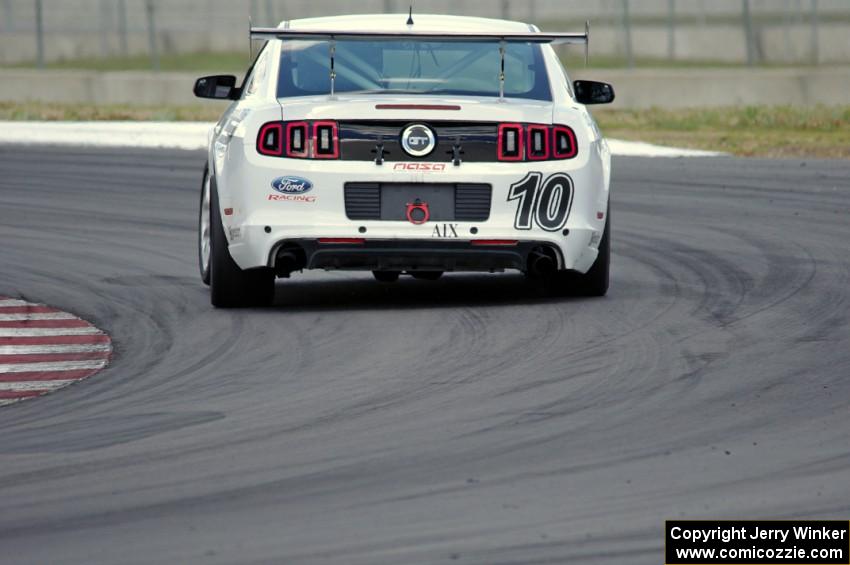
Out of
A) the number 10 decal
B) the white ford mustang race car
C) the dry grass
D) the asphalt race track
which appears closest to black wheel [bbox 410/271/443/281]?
the asphalt race track

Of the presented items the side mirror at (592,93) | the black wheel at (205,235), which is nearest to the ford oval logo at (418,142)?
the side mirror at (592,93)

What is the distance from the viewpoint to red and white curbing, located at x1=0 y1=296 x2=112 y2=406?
8055mm

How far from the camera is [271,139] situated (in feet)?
31.3

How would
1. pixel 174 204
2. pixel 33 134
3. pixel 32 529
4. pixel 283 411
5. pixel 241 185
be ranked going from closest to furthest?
pixel 32 529 → pixel 283 411 → pixel 241 185 → pixel 174 204 → pixel 33 134

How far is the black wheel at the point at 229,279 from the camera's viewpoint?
9750mm

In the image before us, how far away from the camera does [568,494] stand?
590 cm

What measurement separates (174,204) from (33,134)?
825cm

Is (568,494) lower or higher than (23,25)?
higher

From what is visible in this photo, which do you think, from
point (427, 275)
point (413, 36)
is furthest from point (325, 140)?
point (427, 275)

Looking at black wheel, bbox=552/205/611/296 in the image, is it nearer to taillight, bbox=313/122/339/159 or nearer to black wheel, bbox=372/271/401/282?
black wheel, bbox=372/271/401/282

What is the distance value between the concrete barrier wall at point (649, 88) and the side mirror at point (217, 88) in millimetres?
17758

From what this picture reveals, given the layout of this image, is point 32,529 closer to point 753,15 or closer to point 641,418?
point 641,418

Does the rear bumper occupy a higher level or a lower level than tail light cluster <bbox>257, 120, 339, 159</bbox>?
lower

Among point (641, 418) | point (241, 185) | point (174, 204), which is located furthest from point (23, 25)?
point (641, 418)
